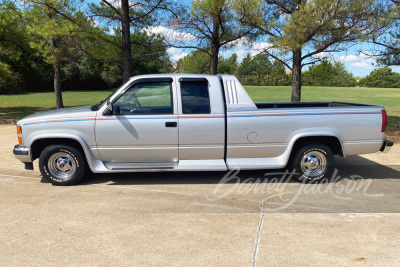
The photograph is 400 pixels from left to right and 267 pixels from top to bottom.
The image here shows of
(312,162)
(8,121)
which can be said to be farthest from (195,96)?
(8,121)

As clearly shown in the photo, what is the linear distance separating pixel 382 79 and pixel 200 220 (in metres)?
108

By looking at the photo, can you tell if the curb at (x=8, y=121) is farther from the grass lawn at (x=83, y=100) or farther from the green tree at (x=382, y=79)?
the green tree at (x=382, y=79)

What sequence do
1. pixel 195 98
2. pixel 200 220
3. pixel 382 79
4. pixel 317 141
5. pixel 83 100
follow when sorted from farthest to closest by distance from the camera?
pixel 382 79 < pixel 83 100 < pixel 317 141 < pixel 195 98 < pixel 200 220

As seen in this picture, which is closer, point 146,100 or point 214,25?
point 146,100

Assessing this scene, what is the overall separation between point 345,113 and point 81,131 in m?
4.36

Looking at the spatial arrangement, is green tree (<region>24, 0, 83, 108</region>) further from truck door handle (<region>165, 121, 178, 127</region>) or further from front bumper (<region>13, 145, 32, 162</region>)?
truck door handle (<region>165, 121, 178, 127</region>)

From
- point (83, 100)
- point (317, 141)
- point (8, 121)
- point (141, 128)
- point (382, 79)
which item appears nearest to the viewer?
point (141, 128)

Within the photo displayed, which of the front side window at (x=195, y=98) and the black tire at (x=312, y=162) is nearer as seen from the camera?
the front side window at (x=195, y=98)

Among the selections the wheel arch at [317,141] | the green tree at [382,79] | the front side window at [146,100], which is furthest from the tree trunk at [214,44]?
the green tree at [382,79]

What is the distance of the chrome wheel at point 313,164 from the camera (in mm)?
5703

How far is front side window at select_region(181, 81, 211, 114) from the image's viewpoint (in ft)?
18.0

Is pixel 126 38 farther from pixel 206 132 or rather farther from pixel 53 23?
pixel 206 132

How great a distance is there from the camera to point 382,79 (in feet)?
318

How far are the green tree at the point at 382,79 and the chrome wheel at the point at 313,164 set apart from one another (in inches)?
3759
